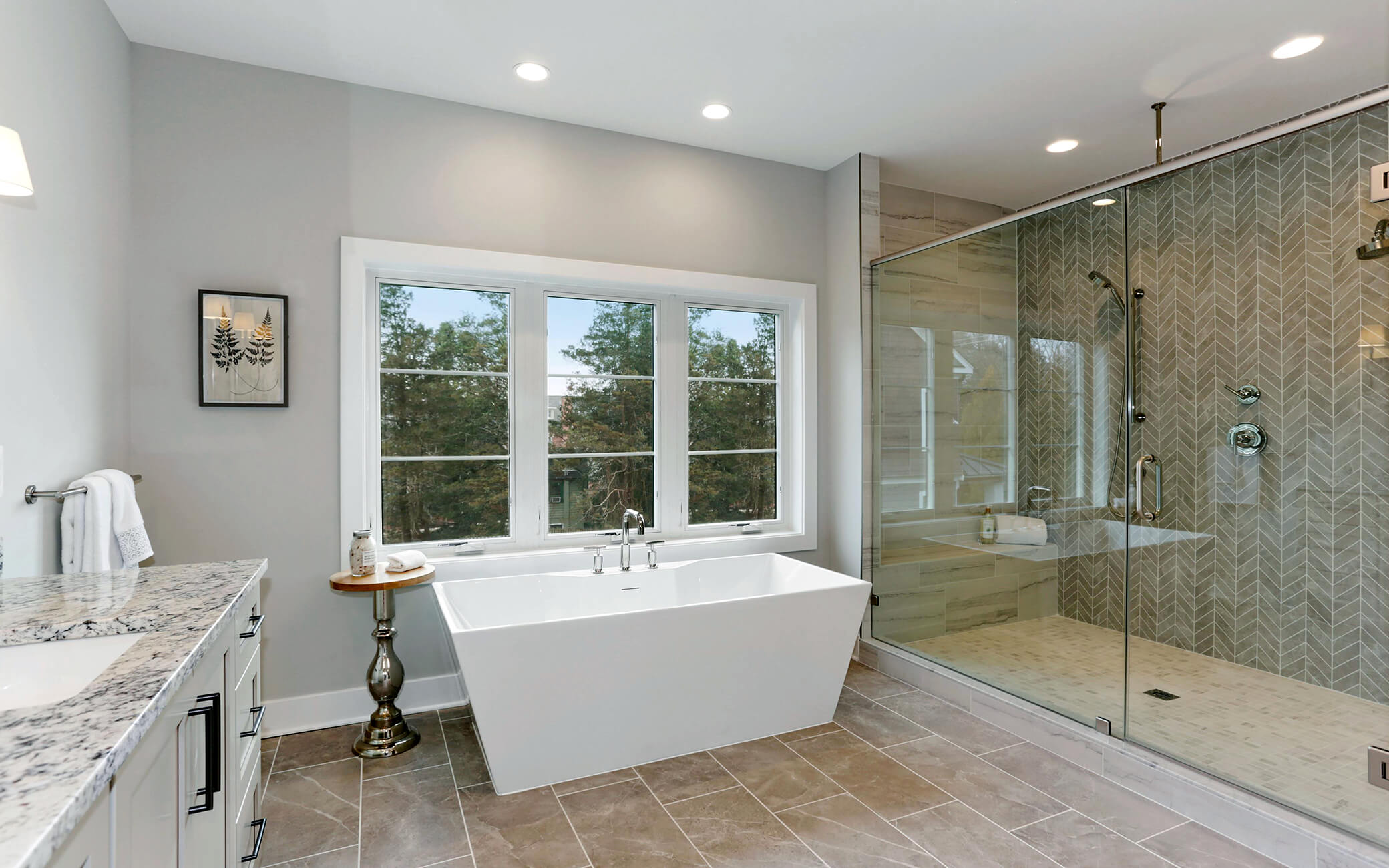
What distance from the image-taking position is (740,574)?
138 inches

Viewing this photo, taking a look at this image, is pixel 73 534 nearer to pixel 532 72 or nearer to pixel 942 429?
pixel 532 72

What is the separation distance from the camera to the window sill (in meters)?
3.17

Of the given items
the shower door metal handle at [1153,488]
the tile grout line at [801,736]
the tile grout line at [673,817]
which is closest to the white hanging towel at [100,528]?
the tile grout line at [673,817]

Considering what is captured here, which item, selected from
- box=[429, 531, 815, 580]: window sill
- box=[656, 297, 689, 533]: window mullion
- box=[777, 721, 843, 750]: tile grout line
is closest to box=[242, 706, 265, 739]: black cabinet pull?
box=[429, 531, 815, 580]: window sill

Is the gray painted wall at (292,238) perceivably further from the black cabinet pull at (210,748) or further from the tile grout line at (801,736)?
the black cabinet pull at (210,748)

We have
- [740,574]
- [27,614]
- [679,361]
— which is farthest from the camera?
[679,361]

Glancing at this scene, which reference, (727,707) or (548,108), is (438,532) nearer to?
(727,707)

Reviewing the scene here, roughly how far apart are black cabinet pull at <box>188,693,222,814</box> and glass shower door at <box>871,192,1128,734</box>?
2838 mm

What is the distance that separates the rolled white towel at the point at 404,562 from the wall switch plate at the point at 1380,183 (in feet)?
11.1

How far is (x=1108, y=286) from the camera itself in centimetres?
272

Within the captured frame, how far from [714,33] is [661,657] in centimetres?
233

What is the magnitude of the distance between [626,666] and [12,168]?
2134 millimetres

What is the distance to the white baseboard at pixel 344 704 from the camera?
291 centimetres

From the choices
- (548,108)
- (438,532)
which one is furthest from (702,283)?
(438,532)
